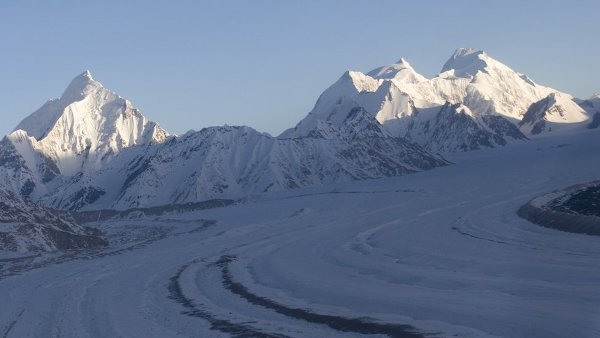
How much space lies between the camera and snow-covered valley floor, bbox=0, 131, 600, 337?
26.2 metres

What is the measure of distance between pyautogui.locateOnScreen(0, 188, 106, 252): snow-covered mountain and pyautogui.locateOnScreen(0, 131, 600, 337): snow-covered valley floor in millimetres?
10431

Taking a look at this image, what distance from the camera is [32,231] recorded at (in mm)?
83062

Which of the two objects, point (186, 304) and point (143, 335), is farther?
point (186, 304)

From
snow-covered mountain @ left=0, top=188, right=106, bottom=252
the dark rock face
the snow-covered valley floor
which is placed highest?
snow-covered mountain @ left=0, top=188, right=106, bottom=252

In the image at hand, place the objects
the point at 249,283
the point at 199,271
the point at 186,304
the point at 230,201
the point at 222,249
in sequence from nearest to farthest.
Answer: the point at 186,304
the point at 249,283
the point at 199,271
the point at 222,249
the point at 230,201

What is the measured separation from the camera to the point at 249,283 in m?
38.6

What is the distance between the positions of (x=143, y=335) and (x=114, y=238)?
7617 centimetres

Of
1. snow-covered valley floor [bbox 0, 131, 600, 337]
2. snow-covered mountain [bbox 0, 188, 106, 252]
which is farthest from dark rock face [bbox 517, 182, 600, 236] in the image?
snow-covered mountain [bbox 0, 188, 106, 252]

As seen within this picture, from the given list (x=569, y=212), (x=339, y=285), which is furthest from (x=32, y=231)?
(x=339, y=285)

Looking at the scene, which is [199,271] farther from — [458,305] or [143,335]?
[458,305]

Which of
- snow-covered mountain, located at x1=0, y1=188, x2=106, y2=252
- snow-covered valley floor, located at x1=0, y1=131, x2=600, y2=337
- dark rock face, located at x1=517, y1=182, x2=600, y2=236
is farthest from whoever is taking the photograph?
snow-covered mountain, located at x1=0, y1=188, x2=106, y2=252

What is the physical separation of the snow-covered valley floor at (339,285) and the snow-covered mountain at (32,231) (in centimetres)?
1043

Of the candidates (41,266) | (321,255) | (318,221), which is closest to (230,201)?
(318,221)

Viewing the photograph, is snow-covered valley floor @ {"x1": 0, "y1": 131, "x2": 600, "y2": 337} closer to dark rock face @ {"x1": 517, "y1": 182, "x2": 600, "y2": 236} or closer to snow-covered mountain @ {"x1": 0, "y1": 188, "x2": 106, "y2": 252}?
dark rock face @ {"x1": 517, "y1": 182, "x2": 600, "y2": 236}
